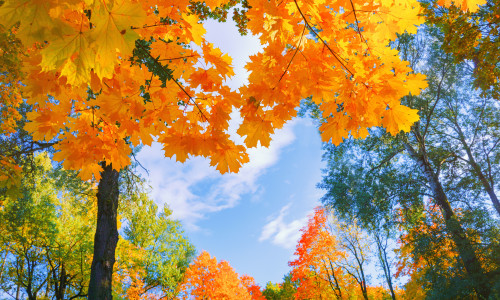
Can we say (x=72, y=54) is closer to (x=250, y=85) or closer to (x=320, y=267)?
(x=250, y=85)

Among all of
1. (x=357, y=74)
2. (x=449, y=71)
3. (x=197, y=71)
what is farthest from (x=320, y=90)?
(x=449, y=71)

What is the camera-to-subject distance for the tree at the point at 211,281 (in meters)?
20.4

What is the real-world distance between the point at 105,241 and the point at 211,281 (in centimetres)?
1720

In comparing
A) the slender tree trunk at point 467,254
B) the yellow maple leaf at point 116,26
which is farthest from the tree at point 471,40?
the slender tree trunk at point 467,254

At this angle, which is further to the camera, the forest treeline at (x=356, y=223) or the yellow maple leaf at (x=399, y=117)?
the forest treeline at (x=356, y=223)

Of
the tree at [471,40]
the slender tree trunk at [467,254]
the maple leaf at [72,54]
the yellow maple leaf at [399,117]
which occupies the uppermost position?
the tree at [471,40]

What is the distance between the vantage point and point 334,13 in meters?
1.85

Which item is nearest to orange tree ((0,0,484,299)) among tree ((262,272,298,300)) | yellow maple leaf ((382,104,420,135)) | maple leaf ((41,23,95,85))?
yellow maple leaf ((382,104,420,135))

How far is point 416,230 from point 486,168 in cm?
402

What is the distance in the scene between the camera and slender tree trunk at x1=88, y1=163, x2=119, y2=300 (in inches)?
211

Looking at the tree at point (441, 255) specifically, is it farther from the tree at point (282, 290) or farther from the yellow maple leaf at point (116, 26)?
the tree at point (282, 290)

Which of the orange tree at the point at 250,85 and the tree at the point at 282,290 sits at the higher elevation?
the orange tree at the point at 250,85

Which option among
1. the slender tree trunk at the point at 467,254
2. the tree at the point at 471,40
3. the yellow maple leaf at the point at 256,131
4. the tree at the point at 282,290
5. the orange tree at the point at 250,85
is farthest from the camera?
the tree at the point at 282,290

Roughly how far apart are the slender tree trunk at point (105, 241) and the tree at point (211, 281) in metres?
16.3
